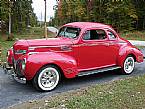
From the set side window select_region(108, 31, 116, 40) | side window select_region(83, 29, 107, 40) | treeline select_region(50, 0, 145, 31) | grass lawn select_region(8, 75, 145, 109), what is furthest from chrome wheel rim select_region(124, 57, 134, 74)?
treeline select_region(50, 0, 145, 31)

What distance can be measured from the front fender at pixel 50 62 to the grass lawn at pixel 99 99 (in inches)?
27.0

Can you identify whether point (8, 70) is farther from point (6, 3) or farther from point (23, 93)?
point (6, 3)

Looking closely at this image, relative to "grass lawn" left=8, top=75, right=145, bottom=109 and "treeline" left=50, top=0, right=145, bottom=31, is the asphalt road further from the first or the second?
"treeline" left=50, top=0, right=145, bottom=31

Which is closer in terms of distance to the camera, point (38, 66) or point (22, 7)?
point (38, 66)

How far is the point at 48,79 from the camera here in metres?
7.07

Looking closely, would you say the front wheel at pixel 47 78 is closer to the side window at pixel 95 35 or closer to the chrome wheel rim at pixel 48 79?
the chrome wheel rim at pixel 48 79

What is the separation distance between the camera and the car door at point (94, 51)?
782 centimetres

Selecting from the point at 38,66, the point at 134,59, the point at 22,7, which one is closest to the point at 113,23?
the point at 22,7

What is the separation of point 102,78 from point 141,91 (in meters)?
2.08

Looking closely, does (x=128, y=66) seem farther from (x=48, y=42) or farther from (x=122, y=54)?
(x=48, y=42)

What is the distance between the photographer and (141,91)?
6.45m

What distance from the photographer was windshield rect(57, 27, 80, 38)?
8000 mm

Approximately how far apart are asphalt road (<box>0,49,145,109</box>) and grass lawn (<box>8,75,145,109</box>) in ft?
1.27

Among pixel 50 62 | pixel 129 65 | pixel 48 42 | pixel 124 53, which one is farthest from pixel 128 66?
pixel 50 62
